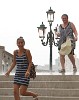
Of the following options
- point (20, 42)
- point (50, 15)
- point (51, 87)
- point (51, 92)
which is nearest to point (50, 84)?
point (51, 87)

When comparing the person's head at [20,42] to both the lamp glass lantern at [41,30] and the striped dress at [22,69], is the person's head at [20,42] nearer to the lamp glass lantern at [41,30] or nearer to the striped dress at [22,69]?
the striped dress at [22,69]

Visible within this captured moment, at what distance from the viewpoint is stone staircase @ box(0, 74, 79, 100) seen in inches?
453

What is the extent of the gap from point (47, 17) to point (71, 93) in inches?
418

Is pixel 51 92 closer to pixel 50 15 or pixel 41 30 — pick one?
pixel 50 15

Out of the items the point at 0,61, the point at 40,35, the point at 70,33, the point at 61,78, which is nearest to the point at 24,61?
the point at 61,78

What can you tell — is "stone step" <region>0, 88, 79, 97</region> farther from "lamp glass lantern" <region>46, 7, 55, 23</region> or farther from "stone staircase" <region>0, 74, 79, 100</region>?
"lamp glass lantern" <region>46, 7, 55, 23</region>

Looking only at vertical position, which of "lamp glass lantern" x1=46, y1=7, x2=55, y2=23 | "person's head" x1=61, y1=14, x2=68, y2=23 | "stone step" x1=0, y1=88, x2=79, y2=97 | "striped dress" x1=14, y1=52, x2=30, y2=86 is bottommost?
"stone step" x1=0, y1=88, x2=79, y2=97

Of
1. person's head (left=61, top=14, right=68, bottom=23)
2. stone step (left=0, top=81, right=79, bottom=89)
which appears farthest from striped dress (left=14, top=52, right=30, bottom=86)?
person's head (left=61, top=14, right=68, bottom=23)

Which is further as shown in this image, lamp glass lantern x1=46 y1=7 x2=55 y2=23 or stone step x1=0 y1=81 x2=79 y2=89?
lamp glass lantern x1=46 y1=7 x2=55 y2=23

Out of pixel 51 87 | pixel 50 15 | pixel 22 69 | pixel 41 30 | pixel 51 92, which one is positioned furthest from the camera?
pixel 41 30

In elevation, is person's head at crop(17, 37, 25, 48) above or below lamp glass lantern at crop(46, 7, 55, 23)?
below

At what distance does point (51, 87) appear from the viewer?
11.9m

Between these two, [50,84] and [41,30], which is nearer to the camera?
[50,84]

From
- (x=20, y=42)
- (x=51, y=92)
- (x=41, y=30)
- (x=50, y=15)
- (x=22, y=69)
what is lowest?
(x=51, y=92)
